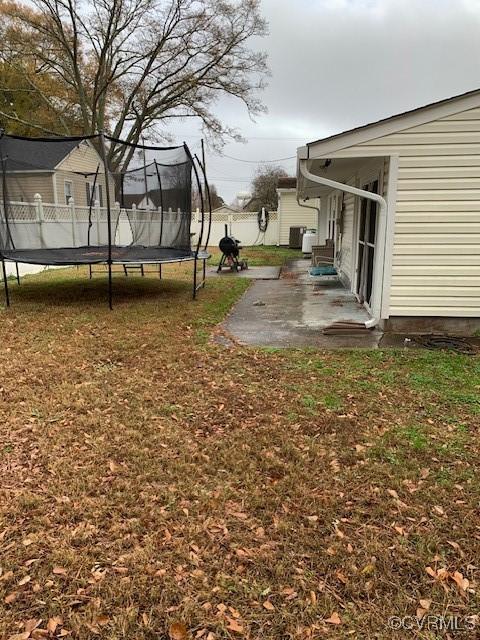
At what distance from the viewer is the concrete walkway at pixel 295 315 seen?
17.6 ft

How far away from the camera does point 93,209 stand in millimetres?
11211

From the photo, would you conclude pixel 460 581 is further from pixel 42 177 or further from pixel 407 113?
pixel 42 177

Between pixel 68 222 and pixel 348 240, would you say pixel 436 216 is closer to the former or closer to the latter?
pixel 348 240

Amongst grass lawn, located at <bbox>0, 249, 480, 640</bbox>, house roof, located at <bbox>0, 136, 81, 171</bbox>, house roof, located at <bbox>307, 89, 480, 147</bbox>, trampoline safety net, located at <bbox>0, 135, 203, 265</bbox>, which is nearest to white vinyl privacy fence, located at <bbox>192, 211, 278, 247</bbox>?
trampoline safety net, located at <bbox>0, 135, 203, 265</bbox>

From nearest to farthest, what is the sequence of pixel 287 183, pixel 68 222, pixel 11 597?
pixel 11 597 → pixel 68 222 → pixel 287 183

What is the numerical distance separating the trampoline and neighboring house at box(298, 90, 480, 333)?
3121 millimetres

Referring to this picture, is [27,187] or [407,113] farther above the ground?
[407,113]

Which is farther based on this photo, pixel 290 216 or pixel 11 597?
pixel 290 216

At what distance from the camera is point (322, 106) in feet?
105

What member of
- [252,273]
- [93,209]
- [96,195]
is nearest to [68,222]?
[93,209]

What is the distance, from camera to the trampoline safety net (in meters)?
8.12

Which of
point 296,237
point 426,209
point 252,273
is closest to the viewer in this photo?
point 426,209

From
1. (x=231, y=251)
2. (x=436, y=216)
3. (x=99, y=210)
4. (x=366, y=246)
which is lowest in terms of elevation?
(x=231, y=251)

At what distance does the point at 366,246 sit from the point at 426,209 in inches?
74.0
